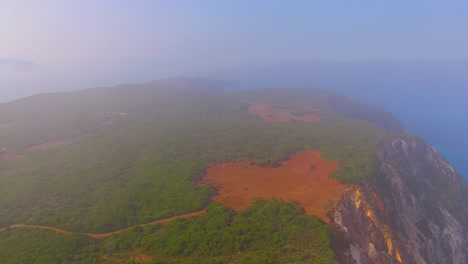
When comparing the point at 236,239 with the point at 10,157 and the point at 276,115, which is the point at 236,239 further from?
the point at 276,115

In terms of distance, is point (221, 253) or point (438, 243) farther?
point (438, 243)

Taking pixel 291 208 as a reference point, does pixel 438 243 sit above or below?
below

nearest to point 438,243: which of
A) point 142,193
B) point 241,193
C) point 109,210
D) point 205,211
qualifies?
point 241,193

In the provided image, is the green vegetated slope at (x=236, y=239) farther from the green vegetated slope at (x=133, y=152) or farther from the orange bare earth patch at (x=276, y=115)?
the orange bare earth patch at (x=276, y=115)

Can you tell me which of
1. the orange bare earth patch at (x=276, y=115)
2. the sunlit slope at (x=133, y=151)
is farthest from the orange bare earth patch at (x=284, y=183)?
the orange bare earth patch at (x=276, y=115)

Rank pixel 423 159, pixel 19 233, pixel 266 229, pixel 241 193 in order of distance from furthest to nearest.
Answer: pixel 423 159 → pixel 241 193 → pixel 19 233 → pixel 266 229

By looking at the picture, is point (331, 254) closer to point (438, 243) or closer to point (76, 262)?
point (76, 262)

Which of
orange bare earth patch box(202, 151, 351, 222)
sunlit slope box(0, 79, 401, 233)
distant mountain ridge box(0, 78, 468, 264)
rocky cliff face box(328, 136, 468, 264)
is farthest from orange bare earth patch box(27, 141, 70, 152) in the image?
rocky cliff face box(328, 136, 468, 264)

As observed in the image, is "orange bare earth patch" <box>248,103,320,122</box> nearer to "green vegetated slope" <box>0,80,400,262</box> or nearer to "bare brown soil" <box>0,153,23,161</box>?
"green vegetated slope" <box>0,80,400,262</box>
